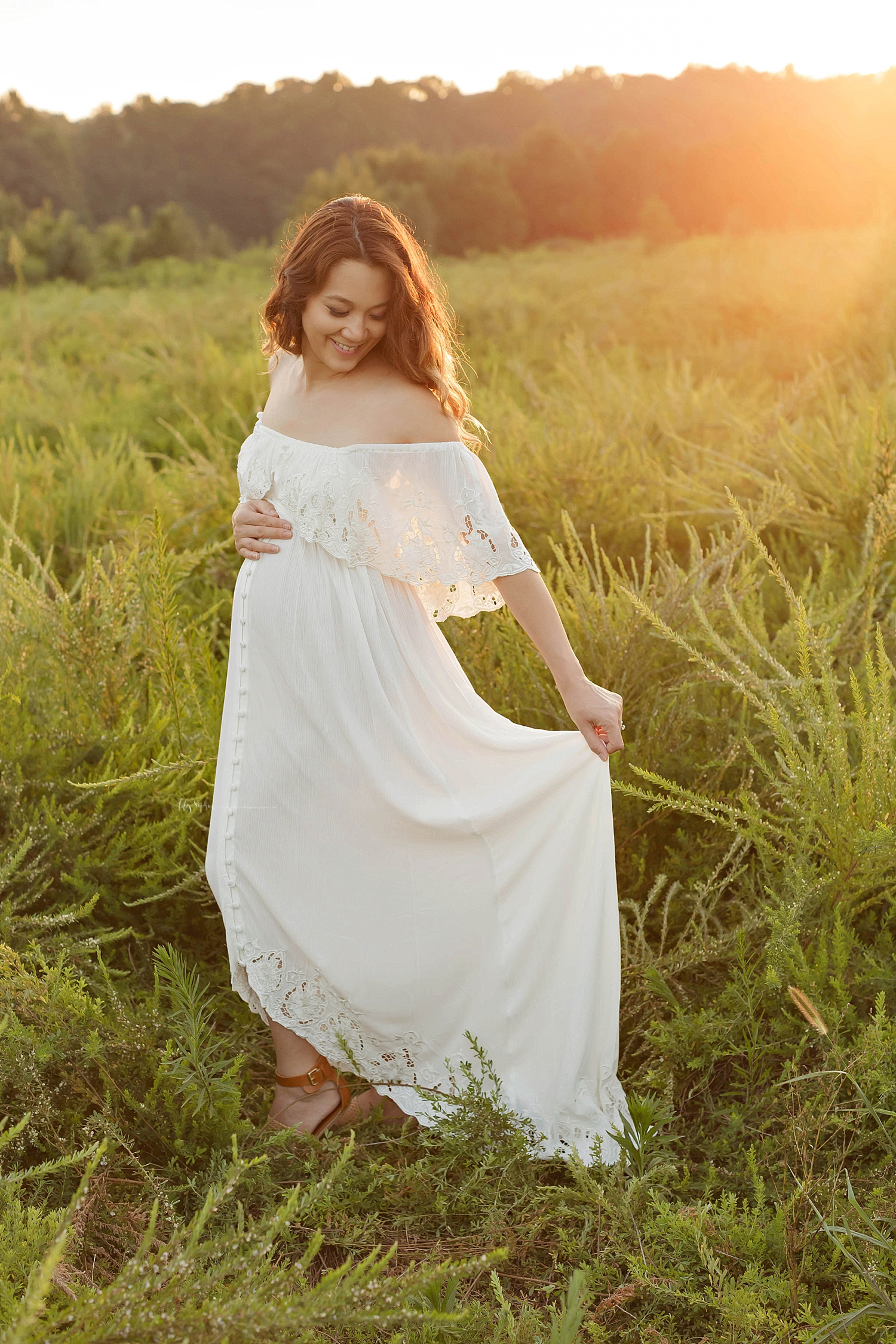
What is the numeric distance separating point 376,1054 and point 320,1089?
0.48ft

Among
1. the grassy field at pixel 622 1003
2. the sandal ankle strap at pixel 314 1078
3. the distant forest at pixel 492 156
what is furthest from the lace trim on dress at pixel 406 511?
the distant forest at pixel 492 156

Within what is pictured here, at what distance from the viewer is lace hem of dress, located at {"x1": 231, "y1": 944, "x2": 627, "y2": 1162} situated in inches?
77.9

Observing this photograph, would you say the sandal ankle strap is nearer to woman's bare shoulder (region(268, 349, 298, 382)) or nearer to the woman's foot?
the woman's foot

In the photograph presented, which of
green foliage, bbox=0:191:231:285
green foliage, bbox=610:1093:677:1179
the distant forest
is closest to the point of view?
green foliage, bbox=610:1093:677:1179

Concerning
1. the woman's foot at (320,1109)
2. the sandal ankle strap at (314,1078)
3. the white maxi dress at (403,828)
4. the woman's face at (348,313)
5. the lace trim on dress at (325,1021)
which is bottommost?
the woman's foot at (320,1109)

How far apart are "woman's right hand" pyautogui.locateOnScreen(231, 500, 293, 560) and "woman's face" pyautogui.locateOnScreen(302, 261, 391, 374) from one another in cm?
33

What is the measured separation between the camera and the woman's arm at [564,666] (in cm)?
192

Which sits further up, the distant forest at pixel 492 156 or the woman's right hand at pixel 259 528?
the distant forest at pixel 492 156

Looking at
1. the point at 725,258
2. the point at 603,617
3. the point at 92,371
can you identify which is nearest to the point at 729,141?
the point at 725,258

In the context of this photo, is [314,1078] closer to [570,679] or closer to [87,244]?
[570,679]

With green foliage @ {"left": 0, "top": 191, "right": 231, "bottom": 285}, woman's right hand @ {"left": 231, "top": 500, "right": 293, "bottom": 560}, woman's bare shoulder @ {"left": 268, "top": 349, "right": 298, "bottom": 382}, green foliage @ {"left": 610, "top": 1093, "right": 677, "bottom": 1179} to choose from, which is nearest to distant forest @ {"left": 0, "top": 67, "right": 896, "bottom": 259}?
green foliage @ {"left": 0, "top": 191, "right": 231, "bottom": 285}

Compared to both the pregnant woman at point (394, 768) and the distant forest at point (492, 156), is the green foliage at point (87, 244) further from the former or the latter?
the pregnant woman at point (394, 768)

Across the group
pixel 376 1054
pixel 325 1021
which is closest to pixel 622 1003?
pixel 376 1054

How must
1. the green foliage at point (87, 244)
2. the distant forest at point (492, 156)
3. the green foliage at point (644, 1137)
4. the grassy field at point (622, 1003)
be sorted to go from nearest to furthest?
1. the grassy field at point (622, 1003)
2. the green foliage at point (644, 1137)
3. the green foliage at point (87, 244)
4. the distant forest at point (492, 156)
